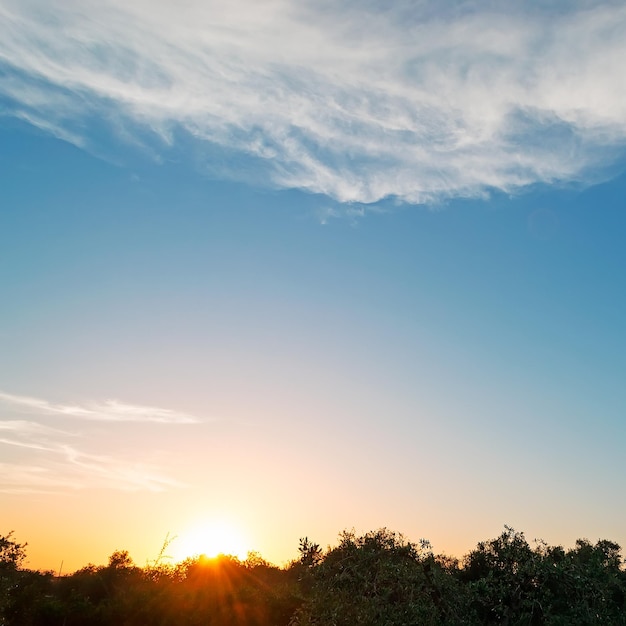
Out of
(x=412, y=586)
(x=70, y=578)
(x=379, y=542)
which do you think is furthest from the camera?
(x=70, y=578)

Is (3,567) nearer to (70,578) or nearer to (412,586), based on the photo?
(412,586)

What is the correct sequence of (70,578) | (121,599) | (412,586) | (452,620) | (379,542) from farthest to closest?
(70,578) → (121,599) → (379,542) → (412,586) → (452,620)

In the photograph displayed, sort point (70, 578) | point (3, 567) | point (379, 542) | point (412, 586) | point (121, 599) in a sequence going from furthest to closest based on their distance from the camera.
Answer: point (70, 578) → point (121, 599) → point (3, 567) → point (379, 542) → point (412, 586)

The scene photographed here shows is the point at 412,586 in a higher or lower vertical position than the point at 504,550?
lower

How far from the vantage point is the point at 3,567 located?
51281 millimetres

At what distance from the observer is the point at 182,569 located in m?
96.0

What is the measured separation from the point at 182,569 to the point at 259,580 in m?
14.3

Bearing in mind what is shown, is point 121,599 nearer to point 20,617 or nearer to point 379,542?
point 20,617

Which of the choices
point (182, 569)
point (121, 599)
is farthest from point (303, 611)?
point (182, 569)

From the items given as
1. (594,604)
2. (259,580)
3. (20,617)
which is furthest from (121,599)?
(594,604)

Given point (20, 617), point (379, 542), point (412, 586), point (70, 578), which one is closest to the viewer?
point (412, 586)

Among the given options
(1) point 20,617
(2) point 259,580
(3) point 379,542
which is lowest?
(1) point 20,617

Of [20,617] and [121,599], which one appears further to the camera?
[121,599]

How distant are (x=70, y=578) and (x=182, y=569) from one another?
2492 centimetres
